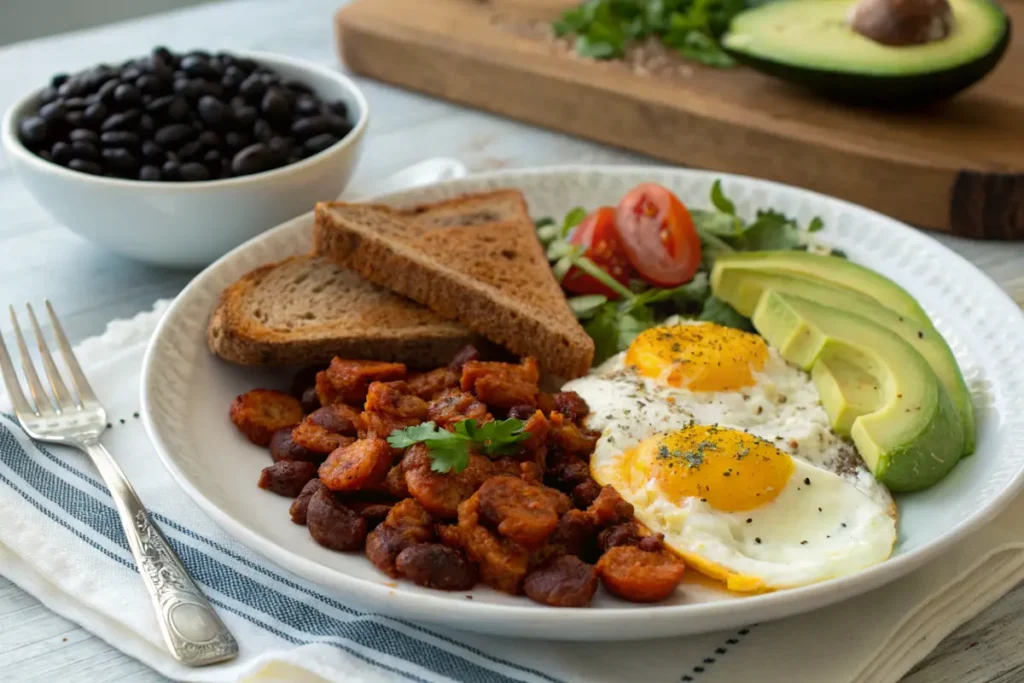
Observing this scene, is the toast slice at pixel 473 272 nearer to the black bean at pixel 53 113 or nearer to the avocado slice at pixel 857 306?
the avocado slice at pixel 857 306

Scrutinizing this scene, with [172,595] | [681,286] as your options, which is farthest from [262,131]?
[172,595]

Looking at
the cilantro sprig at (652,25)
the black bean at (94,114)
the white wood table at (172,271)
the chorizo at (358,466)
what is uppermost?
the black bean at (94,114)

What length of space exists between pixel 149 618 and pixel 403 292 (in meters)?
1.51

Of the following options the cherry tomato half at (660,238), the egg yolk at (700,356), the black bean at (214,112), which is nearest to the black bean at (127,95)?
the black bean at (214,112)

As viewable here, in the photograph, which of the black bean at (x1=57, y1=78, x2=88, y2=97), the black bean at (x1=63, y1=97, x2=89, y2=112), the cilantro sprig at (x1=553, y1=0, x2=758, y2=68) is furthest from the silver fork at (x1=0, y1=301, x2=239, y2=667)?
the cilantro sprig at (x1=553, y1=0, x2=758, y2=68)

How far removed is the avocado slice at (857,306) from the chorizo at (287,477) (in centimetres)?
163

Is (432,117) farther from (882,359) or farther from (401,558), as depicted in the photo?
(401,558)

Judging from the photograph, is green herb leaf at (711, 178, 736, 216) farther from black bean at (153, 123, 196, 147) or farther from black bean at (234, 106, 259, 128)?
black bean at (153, 123, 196, 147)

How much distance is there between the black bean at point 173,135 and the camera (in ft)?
13.5

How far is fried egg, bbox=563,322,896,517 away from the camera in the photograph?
9.74ft

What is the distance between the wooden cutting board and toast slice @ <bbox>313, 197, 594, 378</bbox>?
147cm

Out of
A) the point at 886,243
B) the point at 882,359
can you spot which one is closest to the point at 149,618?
the point at 882,359

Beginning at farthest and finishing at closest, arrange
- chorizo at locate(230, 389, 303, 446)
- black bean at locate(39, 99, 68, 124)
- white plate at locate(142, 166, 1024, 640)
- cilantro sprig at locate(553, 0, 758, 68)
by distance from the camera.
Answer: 1. cilantro sprig at locate(553, 0, 758, 68)
2. black bean at locate(39, 99, 68, 124)
3. chorizo at locate(230, 389, 303, 446)
4. white plate at locate(142, 166, 1024, 640)

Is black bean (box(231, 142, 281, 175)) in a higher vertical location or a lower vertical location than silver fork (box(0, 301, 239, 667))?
higher
